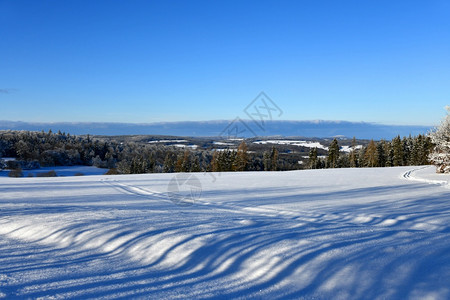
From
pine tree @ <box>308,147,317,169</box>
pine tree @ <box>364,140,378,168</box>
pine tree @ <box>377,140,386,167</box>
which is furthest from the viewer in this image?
pine tree @ <box>308,147,317,169</box>

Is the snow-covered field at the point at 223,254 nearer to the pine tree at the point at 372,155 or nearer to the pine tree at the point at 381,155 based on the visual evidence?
the pine tree at the point at 372,155

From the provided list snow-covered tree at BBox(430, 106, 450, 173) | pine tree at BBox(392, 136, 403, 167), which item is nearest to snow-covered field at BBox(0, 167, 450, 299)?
snow-covered tree at BBox(430, 106, 450, 173)

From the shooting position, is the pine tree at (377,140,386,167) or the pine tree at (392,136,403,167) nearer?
the pine tree at (392,136,403,167)

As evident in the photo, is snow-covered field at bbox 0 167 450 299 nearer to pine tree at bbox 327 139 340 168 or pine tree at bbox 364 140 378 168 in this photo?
pine tree at bbox 327 139 340 168

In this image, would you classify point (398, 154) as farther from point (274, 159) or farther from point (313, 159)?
point (274, 159)

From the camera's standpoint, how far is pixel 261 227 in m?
4.94

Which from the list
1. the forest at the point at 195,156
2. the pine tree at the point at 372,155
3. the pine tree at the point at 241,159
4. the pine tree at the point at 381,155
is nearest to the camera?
the pine tree at the point at 241,159

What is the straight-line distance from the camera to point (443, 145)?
570 inches

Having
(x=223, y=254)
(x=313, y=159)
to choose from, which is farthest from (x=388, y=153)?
(x=223, y=254)

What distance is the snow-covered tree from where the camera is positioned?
14.5 meters

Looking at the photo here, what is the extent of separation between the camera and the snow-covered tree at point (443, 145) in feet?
47.5

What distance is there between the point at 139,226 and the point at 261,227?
2128 millimetres

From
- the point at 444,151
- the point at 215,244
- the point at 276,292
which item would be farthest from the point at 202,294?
the point at 444,151

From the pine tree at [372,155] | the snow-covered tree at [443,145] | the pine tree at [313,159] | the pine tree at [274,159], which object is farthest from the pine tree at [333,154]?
the snow-covered tree at [443,145]
